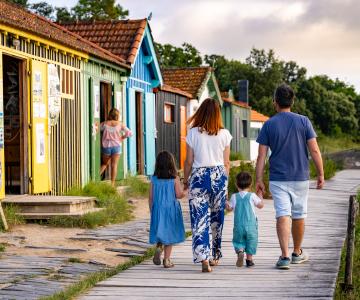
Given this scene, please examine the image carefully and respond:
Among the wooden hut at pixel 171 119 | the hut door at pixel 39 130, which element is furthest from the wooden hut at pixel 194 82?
the hut door at pixel 39 130

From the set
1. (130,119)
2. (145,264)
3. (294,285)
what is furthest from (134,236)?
(130,119)

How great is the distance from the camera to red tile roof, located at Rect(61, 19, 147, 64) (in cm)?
1945

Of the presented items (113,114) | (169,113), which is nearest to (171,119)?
(169,113)

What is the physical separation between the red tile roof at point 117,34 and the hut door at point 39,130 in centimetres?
536

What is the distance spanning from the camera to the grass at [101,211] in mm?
11977

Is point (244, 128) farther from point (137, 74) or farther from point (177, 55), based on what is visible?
point (177, 55)

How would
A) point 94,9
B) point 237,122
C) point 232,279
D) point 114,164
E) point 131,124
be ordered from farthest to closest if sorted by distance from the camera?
point 94,9, point 237,122, point 131,124, point 114,164, point 232,279

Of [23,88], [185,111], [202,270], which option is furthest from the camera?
[185,111]

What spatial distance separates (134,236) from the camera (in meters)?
10.9

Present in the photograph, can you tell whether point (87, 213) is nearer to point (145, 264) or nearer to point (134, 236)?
point (134, 236)

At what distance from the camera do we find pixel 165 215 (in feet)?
26.9

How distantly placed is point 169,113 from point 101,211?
12092 mm

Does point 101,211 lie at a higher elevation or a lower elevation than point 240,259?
higher

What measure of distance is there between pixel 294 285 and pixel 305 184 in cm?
139
